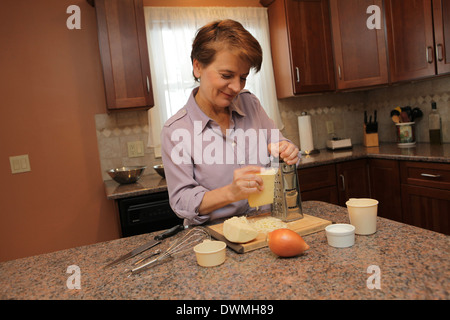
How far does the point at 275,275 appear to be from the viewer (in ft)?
2.67

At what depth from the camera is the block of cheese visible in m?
0.98

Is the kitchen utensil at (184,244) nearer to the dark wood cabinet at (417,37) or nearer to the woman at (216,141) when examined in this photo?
the woman at (216,141)

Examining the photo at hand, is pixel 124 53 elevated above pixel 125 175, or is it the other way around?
pixel 124 53

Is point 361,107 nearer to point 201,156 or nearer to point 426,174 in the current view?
point 426,174

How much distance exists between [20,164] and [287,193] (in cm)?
226

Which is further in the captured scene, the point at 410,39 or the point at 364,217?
the point at 410,39

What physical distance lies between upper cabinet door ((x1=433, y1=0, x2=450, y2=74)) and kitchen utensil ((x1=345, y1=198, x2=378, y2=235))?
75.6 inches

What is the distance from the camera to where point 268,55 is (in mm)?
3164

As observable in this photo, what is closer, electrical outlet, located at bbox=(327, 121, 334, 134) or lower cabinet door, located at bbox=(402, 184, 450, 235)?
lower cabinet door, located at bbox=(402, 184, 450, 235)

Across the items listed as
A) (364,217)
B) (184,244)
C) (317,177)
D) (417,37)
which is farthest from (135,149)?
(417,37)


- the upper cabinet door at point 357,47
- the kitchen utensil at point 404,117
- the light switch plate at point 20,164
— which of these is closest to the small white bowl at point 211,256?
the light switch plate at point 20,164

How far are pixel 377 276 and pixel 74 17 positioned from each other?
2.79m

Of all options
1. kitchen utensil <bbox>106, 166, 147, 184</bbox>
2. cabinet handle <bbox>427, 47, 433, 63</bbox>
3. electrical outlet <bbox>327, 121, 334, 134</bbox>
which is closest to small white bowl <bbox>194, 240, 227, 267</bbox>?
kitchen utensil <bbox>106, 166, 147, 184</bbox>

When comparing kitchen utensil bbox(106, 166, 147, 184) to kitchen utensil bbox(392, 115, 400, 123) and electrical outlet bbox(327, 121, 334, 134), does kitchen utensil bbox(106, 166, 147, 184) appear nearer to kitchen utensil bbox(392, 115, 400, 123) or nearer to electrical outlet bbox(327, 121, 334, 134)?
electrical outlet bbox(327, 121, 334, 134)
